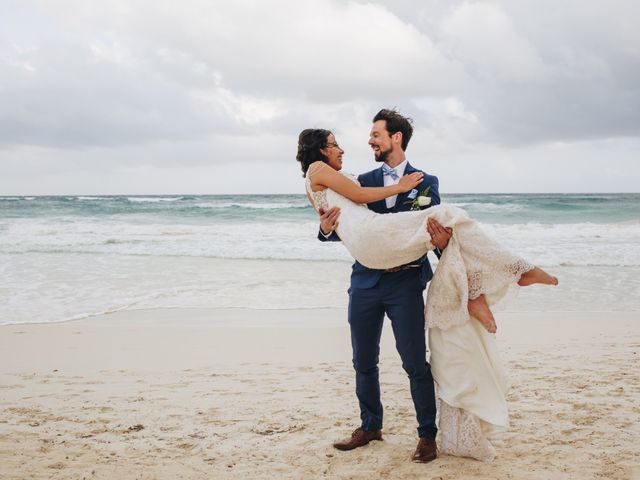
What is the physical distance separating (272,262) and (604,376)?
967 centimetres

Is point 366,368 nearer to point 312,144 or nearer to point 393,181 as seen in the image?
point 393,181

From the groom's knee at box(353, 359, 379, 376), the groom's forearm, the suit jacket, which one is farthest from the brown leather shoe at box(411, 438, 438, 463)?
the groom's forearm

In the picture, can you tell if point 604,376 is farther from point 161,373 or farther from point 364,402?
point 161,373

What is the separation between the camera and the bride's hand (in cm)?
328

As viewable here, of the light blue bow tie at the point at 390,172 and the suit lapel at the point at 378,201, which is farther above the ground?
the light blue bow tie at the point at 390,172

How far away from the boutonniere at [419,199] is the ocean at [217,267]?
562cm

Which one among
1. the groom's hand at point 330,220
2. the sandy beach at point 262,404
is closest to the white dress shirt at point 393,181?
the groom's hand at point 330,220

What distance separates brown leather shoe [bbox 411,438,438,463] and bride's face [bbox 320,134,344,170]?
1673 mm

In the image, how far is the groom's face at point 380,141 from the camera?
11.3 feet

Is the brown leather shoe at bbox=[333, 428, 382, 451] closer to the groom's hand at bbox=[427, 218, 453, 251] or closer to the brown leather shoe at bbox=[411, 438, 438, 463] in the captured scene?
the brown leather shoe at bbox=[411, 438, 438, 463]

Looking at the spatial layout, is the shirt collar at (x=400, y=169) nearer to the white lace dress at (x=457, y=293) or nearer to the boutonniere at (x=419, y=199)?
the boutonniere at (x=419, y=199)

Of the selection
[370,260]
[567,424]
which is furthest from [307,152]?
[567,424]

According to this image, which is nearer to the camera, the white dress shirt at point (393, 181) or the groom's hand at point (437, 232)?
the groom's hand at point (437, 232)

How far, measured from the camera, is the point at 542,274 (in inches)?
125
